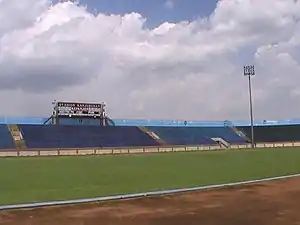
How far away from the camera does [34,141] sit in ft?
188

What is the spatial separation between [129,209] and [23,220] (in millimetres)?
2455

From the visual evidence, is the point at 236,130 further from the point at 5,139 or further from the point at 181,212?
the point at 181,212

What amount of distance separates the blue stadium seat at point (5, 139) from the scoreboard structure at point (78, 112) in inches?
322

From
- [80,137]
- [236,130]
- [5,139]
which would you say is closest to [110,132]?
[80,137]

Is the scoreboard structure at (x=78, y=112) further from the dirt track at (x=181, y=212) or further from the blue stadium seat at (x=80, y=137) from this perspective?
the dirt track at (x=181, y=212)

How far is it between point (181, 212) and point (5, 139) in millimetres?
49771

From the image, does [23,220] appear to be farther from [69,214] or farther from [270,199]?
[270,199]

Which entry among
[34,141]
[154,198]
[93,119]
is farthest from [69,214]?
[93,119]

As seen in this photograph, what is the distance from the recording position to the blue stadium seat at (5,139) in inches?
2136

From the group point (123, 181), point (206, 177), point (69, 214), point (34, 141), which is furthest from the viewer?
point (34, 141)

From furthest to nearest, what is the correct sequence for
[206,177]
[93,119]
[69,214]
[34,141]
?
1. [93,119]
2. [34,141]
3. [206,177]
4. [69,214]

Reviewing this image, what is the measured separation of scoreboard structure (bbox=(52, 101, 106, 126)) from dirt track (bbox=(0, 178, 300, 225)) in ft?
180

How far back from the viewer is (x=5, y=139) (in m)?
56.6

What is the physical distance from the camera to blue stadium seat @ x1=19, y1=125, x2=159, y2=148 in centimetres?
5817
